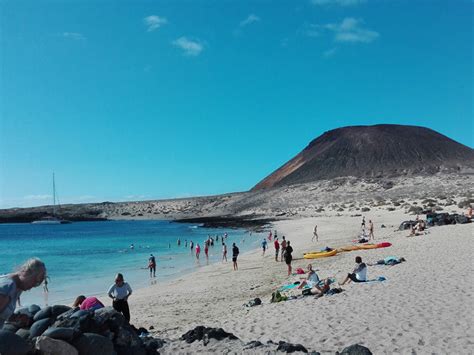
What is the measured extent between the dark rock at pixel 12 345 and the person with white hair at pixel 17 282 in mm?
576

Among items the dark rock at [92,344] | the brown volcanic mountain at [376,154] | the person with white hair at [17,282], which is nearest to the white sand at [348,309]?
the dark rock at [92,344]

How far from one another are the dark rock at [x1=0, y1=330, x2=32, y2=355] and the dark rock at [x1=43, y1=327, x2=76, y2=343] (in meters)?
0.27

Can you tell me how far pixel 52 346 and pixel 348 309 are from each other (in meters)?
6.64

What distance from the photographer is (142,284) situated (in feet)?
65.2

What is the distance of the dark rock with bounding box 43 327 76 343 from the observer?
4806mm

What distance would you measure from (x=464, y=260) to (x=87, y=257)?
28296mm

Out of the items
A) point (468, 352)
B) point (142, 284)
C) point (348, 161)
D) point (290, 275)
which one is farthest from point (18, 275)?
point (348, 161)

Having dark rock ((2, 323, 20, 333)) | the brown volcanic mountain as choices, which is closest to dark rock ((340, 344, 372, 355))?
dark rock ((2, 323, 20, 333))

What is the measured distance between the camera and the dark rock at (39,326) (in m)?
5.15

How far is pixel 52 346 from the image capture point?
4.73 m

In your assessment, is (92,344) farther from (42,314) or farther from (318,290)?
(318,290)

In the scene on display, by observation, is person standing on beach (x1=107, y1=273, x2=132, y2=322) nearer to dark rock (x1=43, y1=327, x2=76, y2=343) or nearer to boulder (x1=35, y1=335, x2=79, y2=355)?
dark rock (x1=43, y1=327, x2=76, y2=343)

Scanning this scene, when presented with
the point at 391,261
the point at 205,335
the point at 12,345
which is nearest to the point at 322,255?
the point at 391,261

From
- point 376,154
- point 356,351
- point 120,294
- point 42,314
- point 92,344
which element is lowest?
point 356,351
